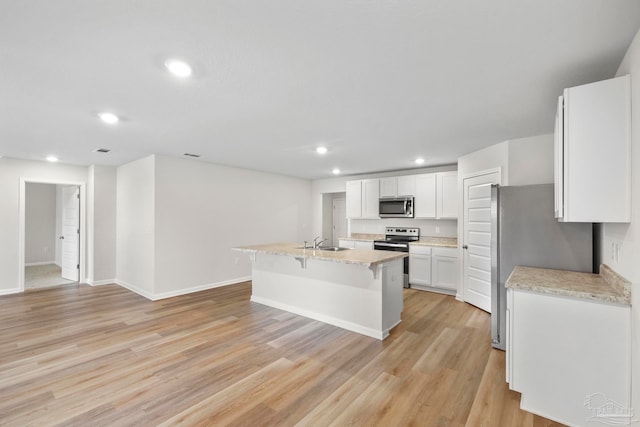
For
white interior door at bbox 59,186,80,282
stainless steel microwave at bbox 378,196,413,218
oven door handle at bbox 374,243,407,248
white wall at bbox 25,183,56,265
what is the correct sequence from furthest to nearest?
white wall at bbox 25,183,56,265 → white interior door at bbox 59,186,80,282 → stainless steel microwave at bbox 378,196,413,218 → oven door handle at bbox 374,243,407,248

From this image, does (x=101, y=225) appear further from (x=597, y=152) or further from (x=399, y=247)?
(x=597, y=152)

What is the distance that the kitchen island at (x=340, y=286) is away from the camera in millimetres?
3311

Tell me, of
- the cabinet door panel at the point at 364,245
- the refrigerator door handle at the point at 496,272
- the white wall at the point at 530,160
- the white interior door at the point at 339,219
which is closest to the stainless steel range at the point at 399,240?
the cabinet door panel at the point at 364,245

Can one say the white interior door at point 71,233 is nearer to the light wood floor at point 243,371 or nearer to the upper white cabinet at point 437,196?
the light wood floor at point 243,371

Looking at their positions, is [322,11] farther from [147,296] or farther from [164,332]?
[147,296]

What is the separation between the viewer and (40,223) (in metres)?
7.83

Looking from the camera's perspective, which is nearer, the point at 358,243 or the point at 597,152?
the point at 597,152

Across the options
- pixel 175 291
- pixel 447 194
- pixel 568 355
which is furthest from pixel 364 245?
pixel 568 355

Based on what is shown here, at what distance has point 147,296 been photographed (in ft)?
15.8

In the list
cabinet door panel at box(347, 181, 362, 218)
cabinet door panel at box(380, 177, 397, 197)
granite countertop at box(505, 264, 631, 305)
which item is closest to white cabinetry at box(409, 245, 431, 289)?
cabinet door panel at box(380, 177, 397, 197)

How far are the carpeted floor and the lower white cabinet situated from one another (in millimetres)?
6845

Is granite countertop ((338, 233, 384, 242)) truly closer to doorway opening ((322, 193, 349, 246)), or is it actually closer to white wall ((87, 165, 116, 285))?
doorway opening ((322, 193, 349, 246))

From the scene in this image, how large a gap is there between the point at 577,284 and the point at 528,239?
80cm

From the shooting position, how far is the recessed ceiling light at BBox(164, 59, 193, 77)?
186cm
